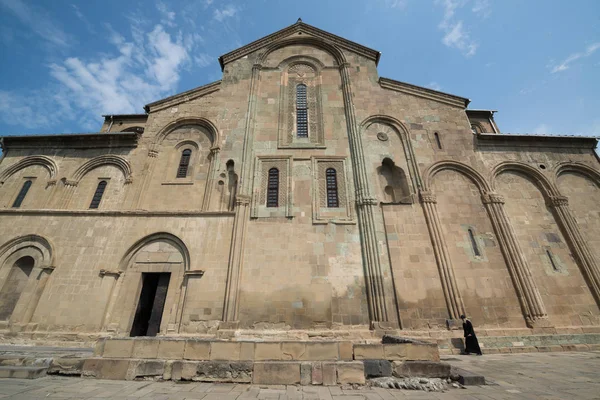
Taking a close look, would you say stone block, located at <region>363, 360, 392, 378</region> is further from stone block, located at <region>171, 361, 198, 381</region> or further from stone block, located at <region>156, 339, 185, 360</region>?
stone block, located at <region>156, 339, 185, 360</region>

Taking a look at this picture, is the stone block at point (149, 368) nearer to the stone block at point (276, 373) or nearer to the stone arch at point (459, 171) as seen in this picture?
the stone block at point (276, 373)

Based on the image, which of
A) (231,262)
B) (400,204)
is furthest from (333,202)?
(231,262)

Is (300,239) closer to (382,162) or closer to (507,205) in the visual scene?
(382,162)

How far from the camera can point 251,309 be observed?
9.16 metres

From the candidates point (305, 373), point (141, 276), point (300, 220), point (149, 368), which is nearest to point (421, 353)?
point (305, 373)

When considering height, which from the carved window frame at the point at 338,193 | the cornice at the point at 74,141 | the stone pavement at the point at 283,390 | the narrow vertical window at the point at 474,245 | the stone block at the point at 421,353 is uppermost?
the cornice at the point at 74,141

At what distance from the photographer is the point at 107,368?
5020 mm

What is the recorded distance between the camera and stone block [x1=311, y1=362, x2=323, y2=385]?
187 inches

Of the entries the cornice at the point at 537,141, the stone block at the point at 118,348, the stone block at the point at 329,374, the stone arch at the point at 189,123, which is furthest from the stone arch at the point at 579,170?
the stone block at the point at 118,348

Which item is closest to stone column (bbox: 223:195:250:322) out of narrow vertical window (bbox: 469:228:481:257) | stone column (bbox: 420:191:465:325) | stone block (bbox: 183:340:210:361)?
stone block (bbox: 183:340:210:361)

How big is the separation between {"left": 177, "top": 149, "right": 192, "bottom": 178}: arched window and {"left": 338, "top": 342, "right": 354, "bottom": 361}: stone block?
34.0 feet

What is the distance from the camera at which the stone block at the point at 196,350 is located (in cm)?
514

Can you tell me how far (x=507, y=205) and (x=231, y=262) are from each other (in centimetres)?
1210

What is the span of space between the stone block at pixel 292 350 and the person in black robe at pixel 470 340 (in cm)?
619
